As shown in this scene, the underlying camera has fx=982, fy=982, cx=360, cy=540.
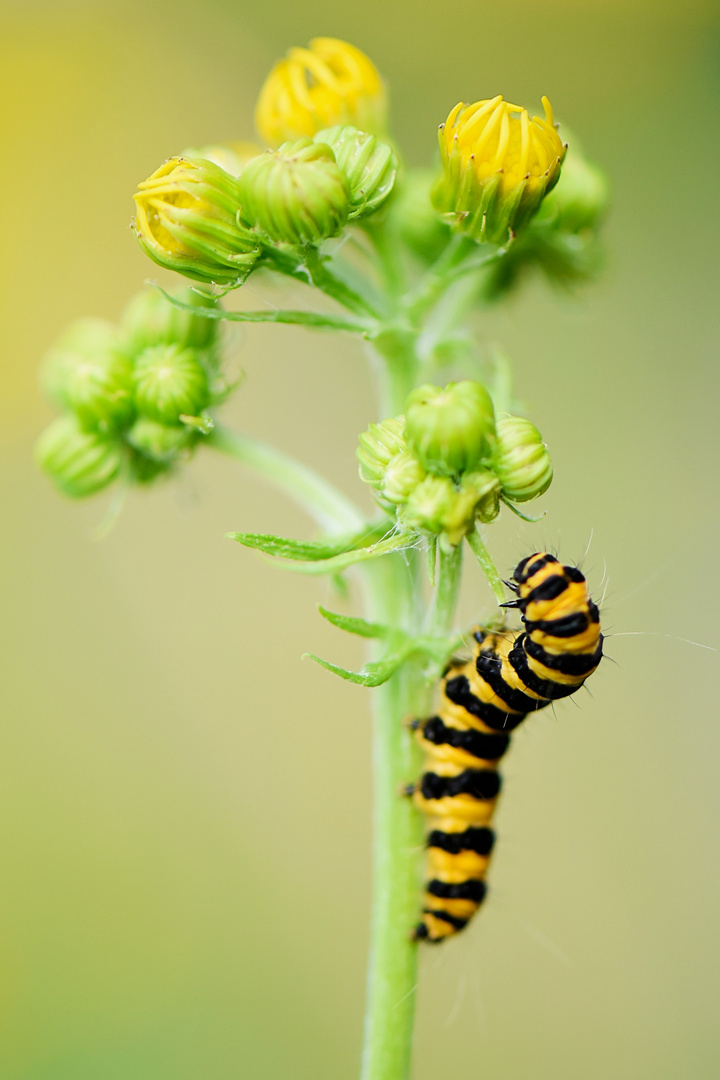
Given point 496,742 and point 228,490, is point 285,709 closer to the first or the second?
point 228,490

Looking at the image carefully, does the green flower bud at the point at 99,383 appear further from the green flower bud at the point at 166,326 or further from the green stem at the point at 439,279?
the green stem at the point at 439,279

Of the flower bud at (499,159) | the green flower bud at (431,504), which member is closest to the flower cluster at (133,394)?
the green flower bud at (431,504)

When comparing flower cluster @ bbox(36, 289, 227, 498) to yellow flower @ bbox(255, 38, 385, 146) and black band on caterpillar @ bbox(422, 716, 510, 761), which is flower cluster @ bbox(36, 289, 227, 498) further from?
black band on caterpillar @ bbox(422, 716, 510, 761)

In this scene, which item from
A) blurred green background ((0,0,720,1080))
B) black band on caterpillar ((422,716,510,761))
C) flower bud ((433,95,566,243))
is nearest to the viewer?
flower bud ((433,95,566,243))

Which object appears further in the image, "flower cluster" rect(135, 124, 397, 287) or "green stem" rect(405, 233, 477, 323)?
"green stem" rect(405, 233, 477, 323)

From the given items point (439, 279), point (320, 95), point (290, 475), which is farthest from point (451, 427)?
point (320, 95)

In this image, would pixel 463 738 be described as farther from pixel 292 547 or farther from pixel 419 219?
pixel 419 219

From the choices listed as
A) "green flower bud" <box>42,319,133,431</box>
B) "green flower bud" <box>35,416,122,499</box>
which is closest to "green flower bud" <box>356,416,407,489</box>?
"green flower bud" <box>42,319,133,431</box>
